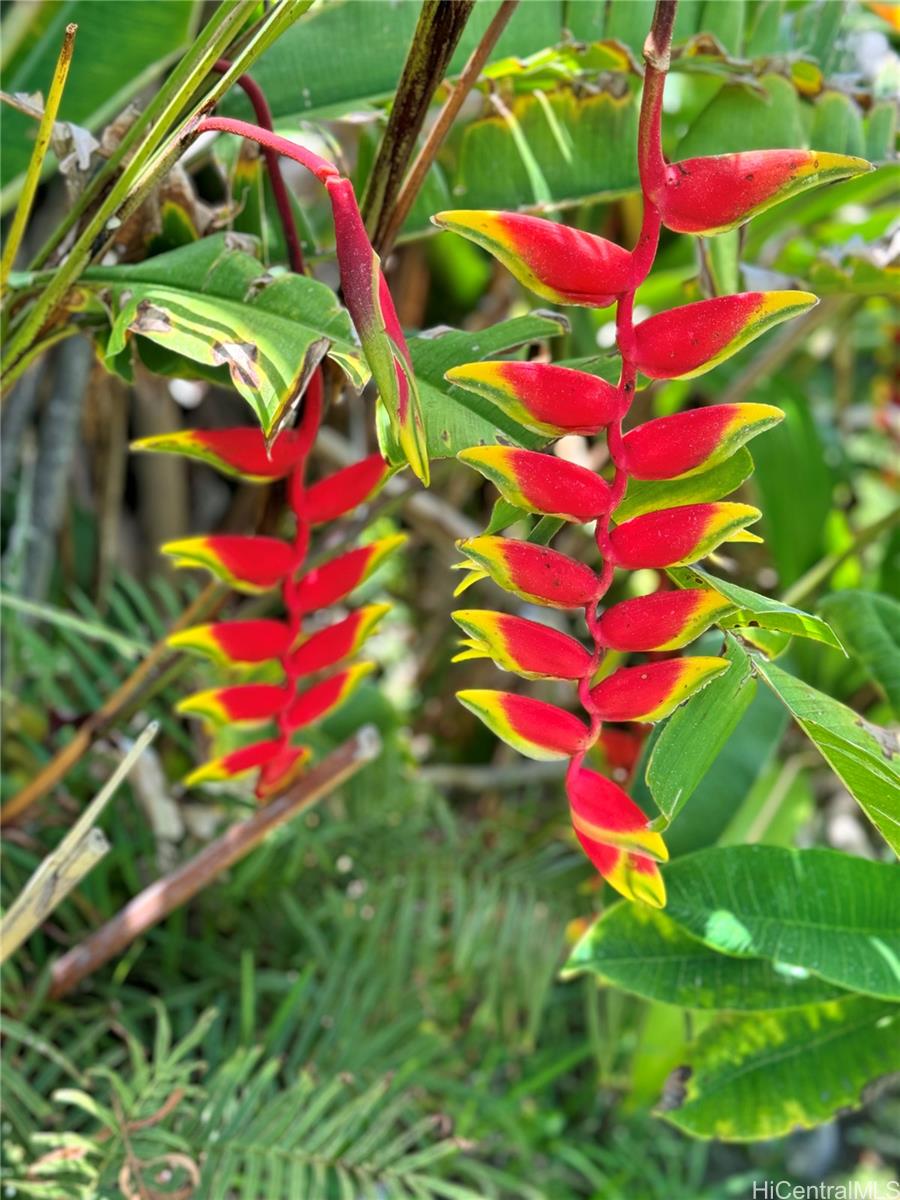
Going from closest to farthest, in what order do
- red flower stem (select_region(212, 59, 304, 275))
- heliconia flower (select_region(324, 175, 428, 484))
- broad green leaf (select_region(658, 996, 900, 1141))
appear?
heliconia flower (select_region(324, 175, 428, 484)) < red flower stem (select_region(212, 59, 304, 275)) < broad green leaf (select_region(658, 996, 900, 1141))

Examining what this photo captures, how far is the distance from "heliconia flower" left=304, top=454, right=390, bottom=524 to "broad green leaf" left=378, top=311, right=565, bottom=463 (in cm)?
5

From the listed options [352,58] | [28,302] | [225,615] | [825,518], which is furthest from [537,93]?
[825,518]

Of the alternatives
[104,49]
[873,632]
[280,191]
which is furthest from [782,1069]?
[104,49]

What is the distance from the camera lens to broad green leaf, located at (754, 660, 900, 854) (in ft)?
0.93

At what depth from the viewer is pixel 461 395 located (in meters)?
0.32

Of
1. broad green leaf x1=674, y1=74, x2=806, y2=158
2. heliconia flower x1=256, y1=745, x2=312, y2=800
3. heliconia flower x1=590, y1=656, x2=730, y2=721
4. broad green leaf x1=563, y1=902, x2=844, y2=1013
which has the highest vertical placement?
broad green leaf x1=674, y1=74, x2=806, y2=158

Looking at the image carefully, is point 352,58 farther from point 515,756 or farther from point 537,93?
point 515,756

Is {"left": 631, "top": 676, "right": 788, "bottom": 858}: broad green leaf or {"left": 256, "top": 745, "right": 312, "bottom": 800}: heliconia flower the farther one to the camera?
{"left": 631, "top": 676, "right": 788, "bottom": 858}: broad green leaf

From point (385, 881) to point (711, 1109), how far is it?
0.21 metres

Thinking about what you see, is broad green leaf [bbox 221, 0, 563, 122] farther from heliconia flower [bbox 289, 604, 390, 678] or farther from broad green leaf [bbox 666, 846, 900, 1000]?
broad green leaf [bbox 666, 846, 900, 1000]

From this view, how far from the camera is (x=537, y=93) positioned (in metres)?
0.43

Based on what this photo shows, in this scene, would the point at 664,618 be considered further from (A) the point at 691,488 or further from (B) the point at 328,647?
(B) the point at 328,647

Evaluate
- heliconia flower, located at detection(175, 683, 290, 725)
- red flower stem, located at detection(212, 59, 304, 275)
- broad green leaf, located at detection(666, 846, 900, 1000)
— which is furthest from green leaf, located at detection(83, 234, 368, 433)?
broad green leaf, located at detection(666, 846, 900, 1000)

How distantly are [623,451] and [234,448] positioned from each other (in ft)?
0.46
